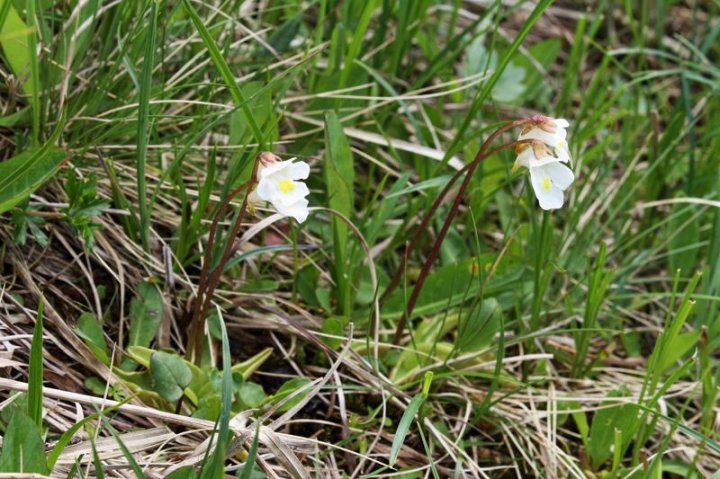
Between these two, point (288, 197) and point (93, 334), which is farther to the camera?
point (93, 334)

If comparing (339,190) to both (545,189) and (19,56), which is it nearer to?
(545,189)

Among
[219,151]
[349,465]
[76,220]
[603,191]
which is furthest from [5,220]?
[603,191]

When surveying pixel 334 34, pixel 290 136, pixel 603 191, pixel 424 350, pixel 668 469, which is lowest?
pixel 668 469

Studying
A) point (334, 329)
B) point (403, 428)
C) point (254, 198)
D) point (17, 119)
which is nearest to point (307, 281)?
point (334, 329)

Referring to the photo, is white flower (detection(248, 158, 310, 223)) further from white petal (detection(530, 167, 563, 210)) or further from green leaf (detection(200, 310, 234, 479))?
white petal (detection(530, 167, 563, 210))

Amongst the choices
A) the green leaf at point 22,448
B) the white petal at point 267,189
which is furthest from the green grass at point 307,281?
the white petal at point 267,189

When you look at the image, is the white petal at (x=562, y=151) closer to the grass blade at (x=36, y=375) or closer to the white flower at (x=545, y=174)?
the white flower at (x=545, y=174)

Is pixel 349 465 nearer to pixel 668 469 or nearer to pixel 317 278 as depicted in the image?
pixel 317 278

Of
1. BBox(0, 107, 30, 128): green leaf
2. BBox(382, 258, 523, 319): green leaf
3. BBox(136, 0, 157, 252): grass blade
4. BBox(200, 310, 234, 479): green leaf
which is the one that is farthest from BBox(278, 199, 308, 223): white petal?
BBox(0, 107, 30, 128): green leaf
